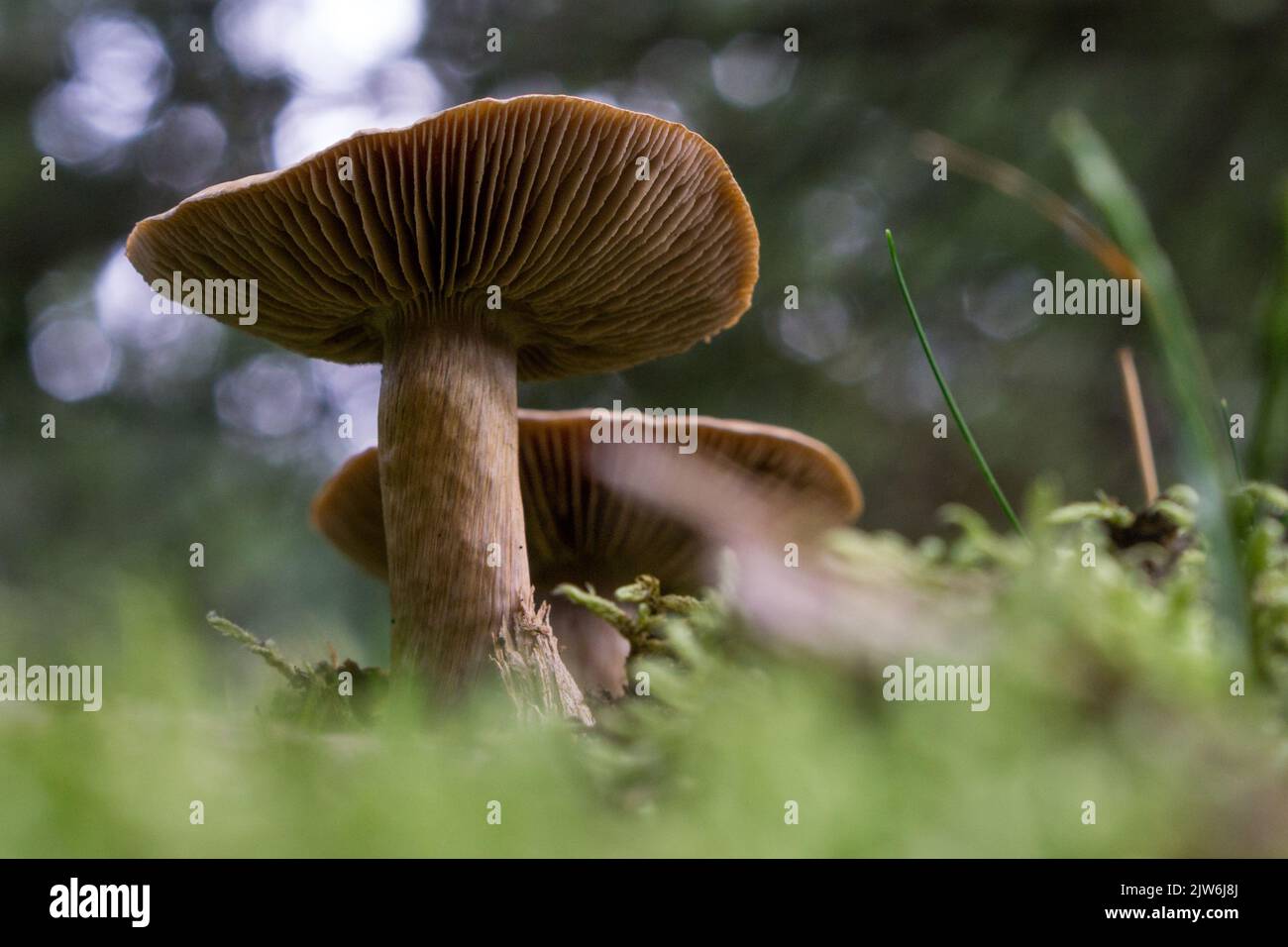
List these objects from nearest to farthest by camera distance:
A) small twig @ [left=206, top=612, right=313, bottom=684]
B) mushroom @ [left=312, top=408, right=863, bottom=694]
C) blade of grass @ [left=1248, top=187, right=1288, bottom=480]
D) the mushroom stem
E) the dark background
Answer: blade of grass @ [left=1248, top=187, right=1288, bottom=480] < small twig @ [left=206, top=612, right=313, bottom=684] < the mushroom stem < mushroom @ [left=312, top=408, right=863, bottom=694] < the dark background

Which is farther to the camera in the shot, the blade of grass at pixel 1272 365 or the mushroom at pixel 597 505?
the mushroom at pixel 597 505

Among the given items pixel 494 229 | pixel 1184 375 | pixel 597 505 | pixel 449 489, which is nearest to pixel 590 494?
pixel 597 505

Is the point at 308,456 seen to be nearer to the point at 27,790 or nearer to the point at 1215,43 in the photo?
the point at 1215,43

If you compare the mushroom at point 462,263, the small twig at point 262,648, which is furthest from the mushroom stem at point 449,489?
the small twig at point 262,648

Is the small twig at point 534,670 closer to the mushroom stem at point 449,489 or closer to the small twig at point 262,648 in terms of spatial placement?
the mushroom stem at point 449,489

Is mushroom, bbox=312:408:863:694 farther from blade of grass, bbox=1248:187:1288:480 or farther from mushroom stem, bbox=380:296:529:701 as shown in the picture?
blade of grass, bbox=1248:187:1288:480

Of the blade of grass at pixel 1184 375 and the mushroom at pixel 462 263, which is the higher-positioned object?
the mushroom at pixel 462 263

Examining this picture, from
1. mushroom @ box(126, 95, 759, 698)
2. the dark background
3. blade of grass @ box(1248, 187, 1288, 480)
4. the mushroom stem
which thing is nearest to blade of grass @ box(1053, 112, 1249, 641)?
blade of grass @ box(1248, 187, 1288, 480)
